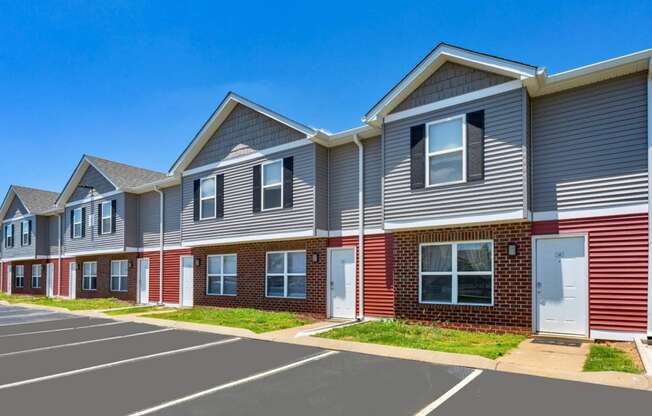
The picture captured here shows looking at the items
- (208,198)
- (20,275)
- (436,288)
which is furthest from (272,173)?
(20,275)

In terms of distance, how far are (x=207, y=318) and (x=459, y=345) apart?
8618mm

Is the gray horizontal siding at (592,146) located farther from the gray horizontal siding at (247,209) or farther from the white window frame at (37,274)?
the white window frame at (37,274)

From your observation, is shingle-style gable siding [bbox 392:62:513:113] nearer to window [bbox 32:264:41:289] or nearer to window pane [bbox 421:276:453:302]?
window pane [bbox 421:276:453:302]

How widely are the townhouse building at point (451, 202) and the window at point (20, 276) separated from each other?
23684 millimetres

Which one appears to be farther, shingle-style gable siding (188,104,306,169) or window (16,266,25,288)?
window (16,266,25,288)

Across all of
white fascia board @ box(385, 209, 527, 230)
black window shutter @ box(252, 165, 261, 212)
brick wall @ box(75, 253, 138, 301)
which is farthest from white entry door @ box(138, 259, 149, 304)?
white fascia board @ box(385, 209, 527, 230)

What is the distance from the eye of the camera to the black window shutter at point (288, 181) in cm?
1515

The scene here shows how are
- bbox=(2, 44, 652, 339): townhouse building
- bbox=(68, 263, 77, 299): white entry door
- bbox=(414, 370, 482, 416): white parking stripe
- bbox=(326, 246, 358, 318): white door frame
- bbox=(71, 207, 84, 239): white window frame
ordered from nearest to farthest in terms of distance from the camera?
bbox=(414, 370, 482, 416): white parking stripe
bbox=(2, 44, 652, 339): townhouse building
bbox=(326, 246, 358, 318): white door frame
bbox=(71, 207, 84, 239): white window frame
bbox=(68, 263, 77, 299): white entry door

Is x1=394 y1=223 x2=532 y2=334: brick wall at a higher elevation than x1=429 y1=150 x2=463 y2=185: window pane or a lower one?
lower

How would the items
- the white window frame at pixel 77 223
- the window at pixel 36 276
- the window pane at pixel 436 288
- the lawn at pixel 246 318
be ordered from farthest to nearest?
the window at pixel 36 276, the white window frame at pixel 77 223, the lawn at pixel 246 318, the window pane at pixel 436 288

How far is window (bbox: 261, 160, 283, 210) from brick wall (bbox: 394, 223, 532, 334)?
5061mm

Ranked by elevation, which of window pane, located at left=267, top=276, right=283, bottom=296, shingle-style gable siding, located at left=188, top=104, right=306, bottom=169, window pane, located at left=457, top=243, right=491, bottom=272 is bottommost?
window pane, located at left=267, top=276, right=283, bottom=296

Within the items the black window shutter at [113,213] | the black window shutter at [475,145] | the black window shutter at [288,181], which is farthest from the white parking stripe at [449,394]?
the black window shutter at [113,213]

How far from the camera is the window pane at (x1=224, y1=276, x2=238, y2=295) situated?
17733mm
